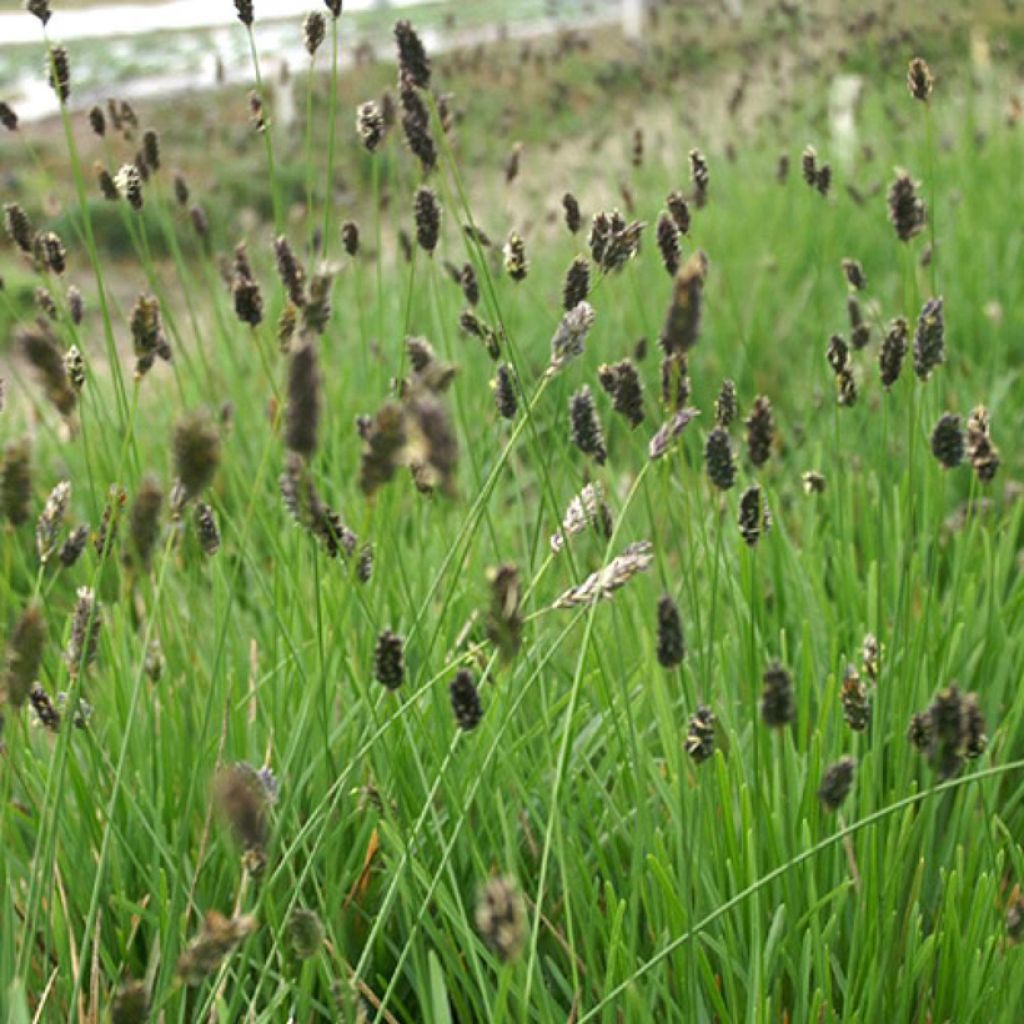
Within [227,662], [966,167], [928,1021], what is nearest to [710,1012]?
[928,1021]

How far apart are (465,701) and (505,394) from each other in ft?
2.28

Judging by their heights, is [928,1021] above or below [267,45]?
below

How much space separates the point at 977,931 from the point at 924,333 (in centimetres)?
65

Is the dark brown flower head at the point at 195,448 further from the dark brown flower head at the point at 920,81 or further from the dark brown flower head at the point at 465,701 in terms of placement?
the dark brown flower head at the point at 920,81

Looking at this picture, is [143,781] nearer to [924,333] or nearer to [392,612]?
[392,612]

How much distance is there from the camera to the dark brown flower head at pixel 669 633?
45.4 inches

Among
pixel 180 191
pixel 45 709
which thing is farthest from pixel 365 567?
pixel 180 191

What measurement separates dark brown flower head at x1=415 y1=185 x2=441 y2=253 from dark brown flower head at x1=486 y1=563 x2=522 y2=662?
76 cm

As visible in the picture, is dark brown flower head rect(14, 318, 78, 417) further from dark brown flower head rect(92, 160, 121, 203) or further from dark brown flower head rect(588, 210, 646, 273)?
dark brown flower head rect(92, 160, 121, 203)

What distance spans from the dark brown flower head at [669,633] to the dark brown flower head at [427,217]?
70 cm

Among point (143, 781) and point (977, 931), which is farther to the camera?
point (143, 781)

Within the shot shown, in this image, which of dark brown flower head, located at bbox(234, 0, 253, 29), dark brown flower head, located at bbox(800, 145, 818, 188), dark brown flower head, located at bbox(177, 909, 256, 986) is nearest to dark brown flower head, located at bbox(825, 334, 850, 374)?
dark brown flower head, located at bbox(800, 145, 818, 188)

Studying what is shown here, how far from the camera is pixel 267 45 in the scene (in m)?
13.6

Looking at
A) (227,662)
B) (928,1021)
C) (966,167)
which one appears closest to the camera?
(928,1021)
